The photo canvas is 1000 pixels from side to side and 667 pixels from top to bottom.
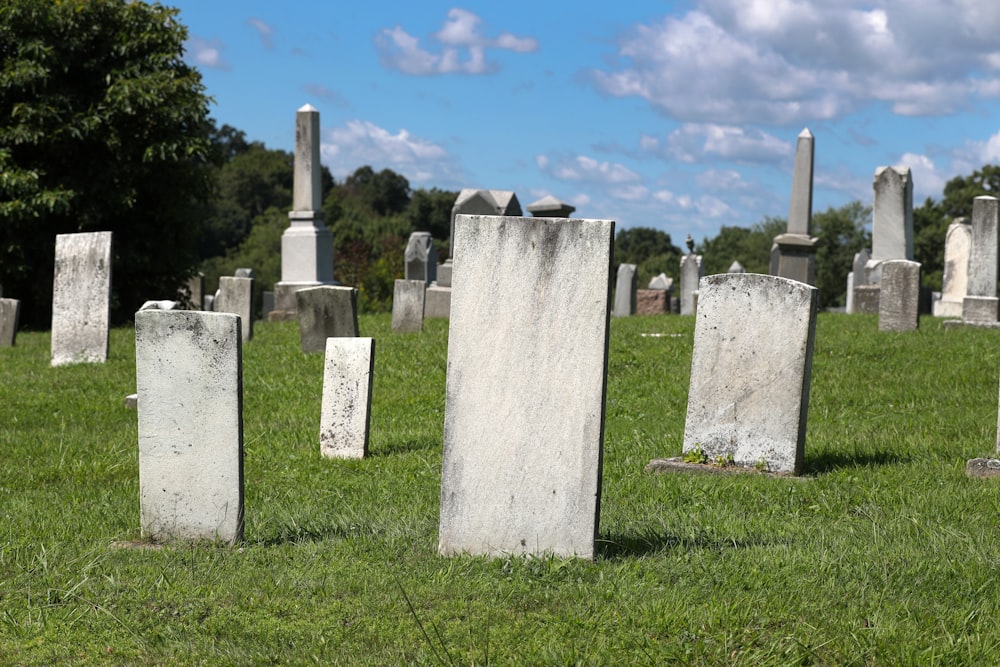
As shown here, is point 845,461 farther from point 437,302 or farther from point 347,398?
point 437,302

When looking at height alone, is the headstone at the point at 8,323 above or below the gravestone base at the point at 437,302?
below

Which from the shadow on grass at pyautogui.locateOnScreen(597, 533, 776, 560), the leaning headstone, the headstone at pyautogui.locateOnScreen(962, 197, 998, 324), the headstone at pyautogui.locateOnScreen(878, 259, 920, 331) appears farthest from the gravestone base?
the shadow on grass at pyautogui.locateOnScreen(597, 533, 776, 560)

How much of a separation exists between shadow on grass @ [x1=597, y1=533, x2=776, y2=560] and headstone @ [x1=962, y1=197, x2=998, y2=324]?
14.8 m

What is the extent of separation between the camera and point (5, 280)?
2245 cm

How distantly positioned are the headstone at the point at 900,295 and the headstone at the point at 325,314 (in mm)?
7725

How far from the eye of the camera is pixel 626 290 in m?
28.0

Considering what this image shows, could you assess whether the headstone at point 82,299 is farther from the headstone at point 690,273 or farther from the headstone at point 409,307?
the headstone at point 690,273

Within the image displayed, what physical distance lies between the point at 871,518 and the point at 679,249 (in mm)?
87396

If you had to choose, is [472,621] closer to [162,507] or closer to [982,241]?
[162,507]

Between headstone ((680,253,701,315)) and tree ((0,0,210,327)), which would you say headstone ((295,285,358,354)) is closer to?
tree ((0,0,210,327))

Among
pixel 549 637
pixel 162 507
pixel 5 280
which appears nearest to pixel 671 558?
pixel 549 637

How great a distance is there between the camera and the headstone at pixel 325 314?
14.2 m

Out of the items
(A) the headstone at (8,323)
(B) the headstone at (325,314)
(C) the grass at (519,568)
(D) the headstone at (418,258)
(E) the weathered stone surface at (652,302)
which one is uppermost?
(D) the headstone at (418,258)

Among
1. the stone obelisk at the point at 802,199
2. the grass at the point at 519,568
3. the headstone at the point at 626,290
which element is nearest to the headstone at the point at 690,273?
the headstone at the point at 626,290
